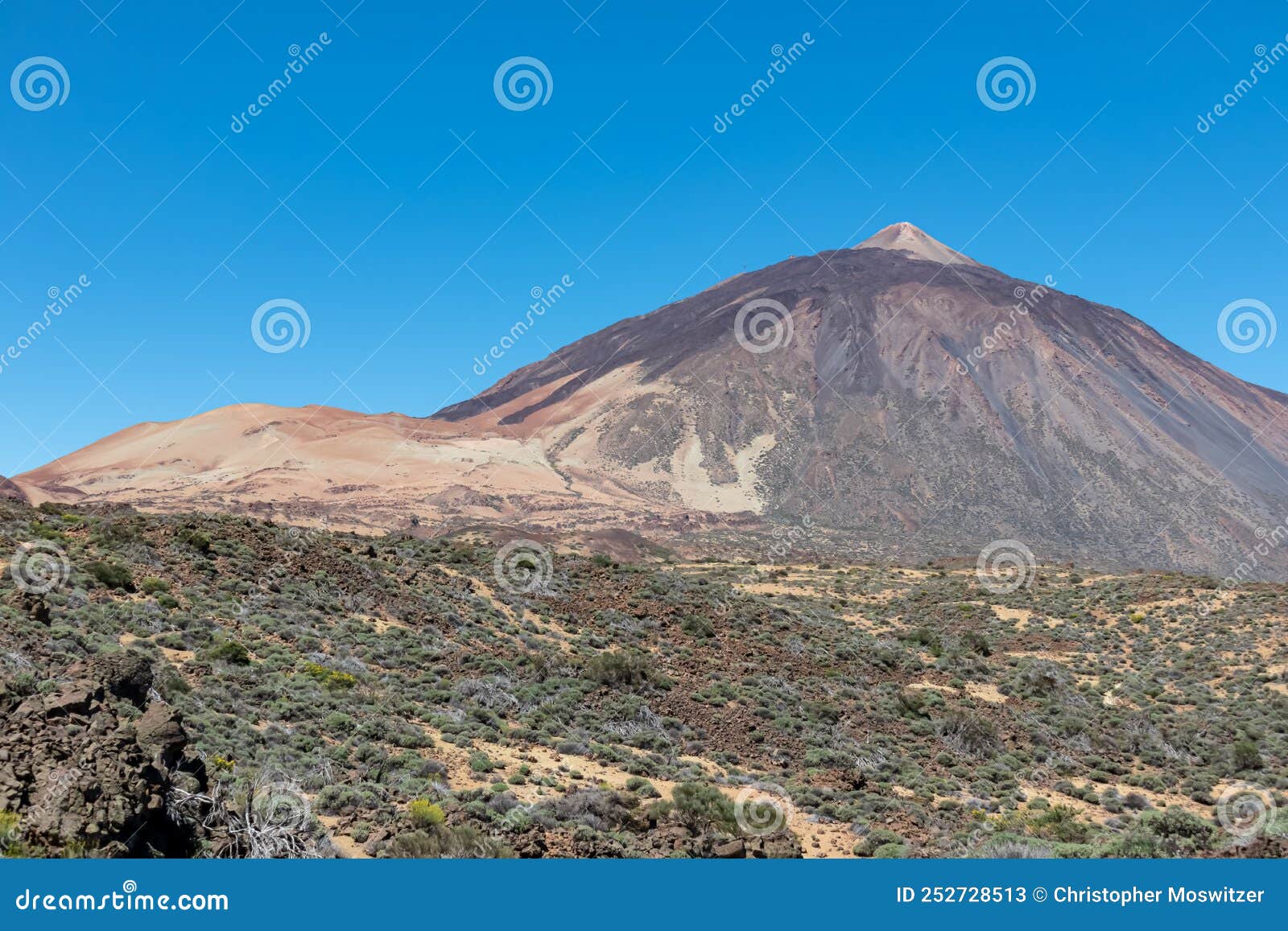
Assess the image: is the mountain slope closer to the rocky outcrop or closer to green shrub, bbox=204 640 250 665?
green shrub, bbox=204 640 250 665

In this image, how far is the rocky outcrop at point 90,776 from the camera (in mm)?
6996

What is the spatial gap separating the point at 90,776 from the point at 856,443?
333 ft

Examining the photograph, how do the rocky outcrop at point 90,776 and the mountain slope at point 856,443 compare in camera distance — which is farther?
the mountain slope at point 856,443

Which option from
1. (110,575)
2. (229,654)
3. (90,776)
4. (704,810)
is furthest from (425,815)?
(110,575)

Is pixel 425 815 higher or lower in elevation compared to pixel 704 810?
higher

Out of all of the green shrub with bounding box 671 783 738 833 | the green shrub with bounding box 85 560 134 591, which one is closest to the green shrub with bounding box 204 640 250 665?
the green shrub with bounding box 85 560 134 591

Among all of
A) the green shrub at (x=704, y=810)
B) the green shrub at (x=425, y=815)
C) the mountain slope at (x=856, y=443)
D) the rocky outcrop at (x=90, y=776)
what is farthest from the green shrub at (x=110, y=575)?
the mountain slope at (x=856, y=443)

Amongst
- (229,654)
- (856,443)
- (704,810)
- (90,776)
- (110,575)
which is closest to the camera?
(90,776)

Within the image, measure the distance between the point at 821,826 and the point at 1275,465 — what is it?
127963 mm

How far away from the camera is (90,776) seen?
24.2 feet

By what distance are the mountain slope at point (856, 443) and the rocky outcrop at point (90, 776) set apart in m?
65.4

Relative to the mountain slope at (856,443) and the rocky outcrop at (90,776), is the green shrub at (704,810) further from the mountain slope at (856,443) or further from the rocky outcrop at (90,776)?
the mountain slope at (856,443)

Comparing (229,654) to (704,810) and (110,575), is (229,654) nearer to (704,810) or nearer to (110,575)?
(110,575)

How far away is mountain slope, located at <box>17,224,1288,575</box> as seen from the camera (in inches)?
3415
